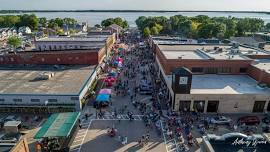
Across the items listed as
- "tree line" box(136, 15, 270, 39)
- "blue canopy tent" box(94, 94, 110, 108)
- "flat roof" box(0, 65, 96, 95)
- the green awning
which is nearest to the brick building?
"blue canopy tent" box(94, 94, 110, 108)

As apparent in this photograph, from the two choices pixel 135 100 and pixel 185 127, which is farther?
pixel 135 100

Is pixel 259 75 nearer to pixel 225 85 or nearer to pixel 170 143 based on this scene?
pixel 225 85

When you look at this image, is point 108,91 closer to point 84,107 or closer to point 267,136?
point 84,107

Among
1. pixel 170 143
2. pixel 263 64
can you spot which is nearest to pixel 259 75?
pixel 263 64

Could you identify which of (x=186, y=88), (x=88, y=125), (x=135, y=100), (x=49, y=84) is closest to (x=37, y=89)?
(x=49, y=84)

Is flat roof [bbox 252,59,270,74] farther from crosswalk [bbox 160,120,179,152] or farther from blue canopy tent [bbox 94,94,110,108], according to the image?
blue canopy tent [bbox 94,94,110,108]

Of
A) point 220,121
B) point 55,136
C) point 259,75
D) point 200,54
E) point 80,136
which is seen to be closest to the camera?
point 55,136

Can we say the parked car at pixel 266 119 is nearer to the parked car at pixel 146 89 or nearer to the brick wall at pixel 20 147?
the parked car at pixel 146 89
